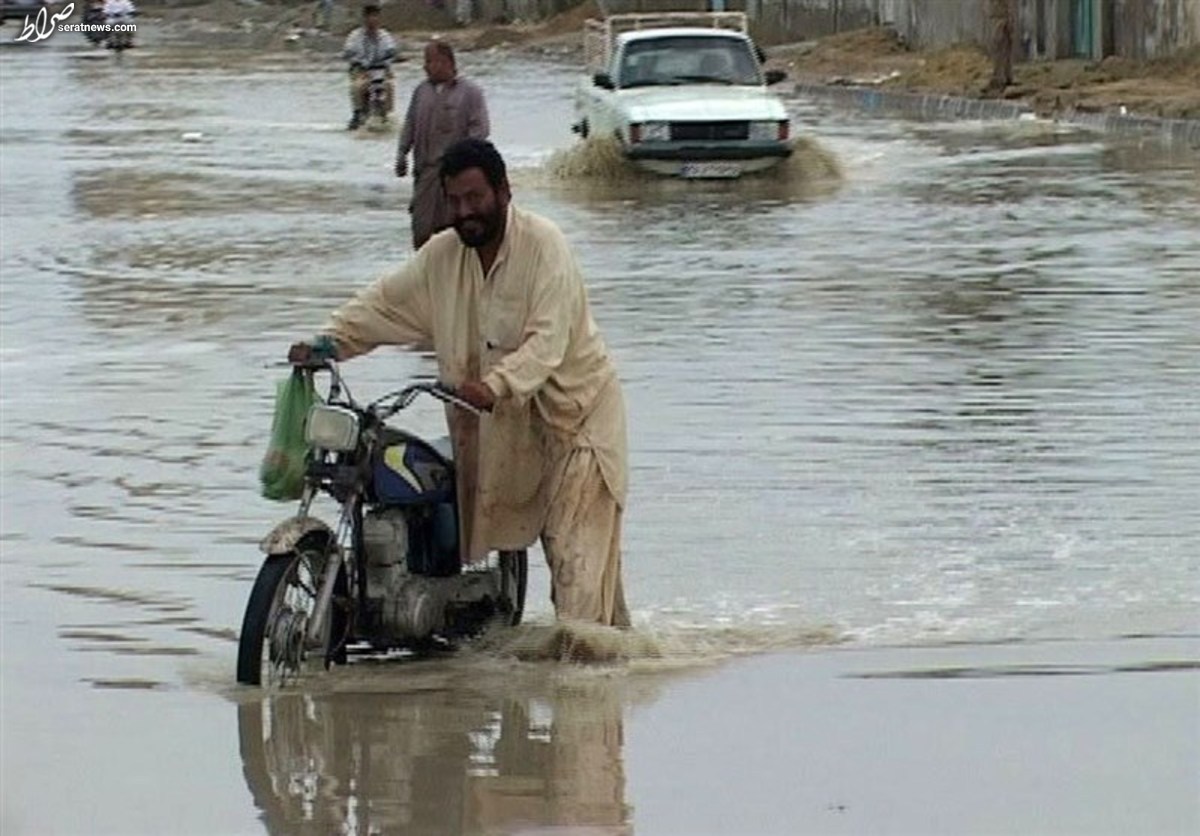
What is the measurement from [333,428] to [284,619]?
53 centimetres

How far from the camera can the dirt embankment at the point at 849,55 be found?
38125 mm

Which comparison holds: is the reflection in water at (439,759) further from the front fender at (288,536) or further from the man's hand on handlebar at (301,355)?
the man's hand on handlebar at (301,355)

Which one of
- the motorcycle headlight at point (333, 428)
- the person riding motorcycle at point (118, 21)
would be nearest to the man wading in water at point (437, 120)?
the motorcycle headlight at point (333, 428)

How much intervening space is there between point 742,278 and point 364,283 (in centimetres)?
243

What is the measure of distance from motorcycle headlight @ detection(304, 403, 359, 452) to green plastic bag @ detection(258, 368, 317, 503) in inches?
6.6

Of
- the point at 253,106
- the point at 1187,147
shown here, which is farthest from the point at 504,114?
the point at 1187,147

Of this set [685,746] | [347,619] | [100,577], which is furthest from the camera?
[100,577]

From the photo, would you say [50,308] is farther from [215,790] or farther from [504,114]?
[504,114]

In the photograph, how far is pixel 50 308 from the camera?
61.5 feet

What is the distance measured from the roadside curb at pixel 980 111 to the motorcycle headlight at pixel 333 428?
23795 mm

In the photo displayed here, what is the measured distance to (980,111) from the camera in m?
39.0

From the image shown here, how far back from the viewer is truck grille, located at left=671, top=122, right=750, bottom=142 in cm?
2752

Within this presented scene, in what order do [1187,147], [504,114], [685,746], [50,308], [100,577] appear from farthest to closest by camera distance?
[504,114] < [1187,147] < [50,308] < [100,577] < [685,746]

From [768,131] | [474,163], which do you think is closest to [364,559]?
[474,163]
